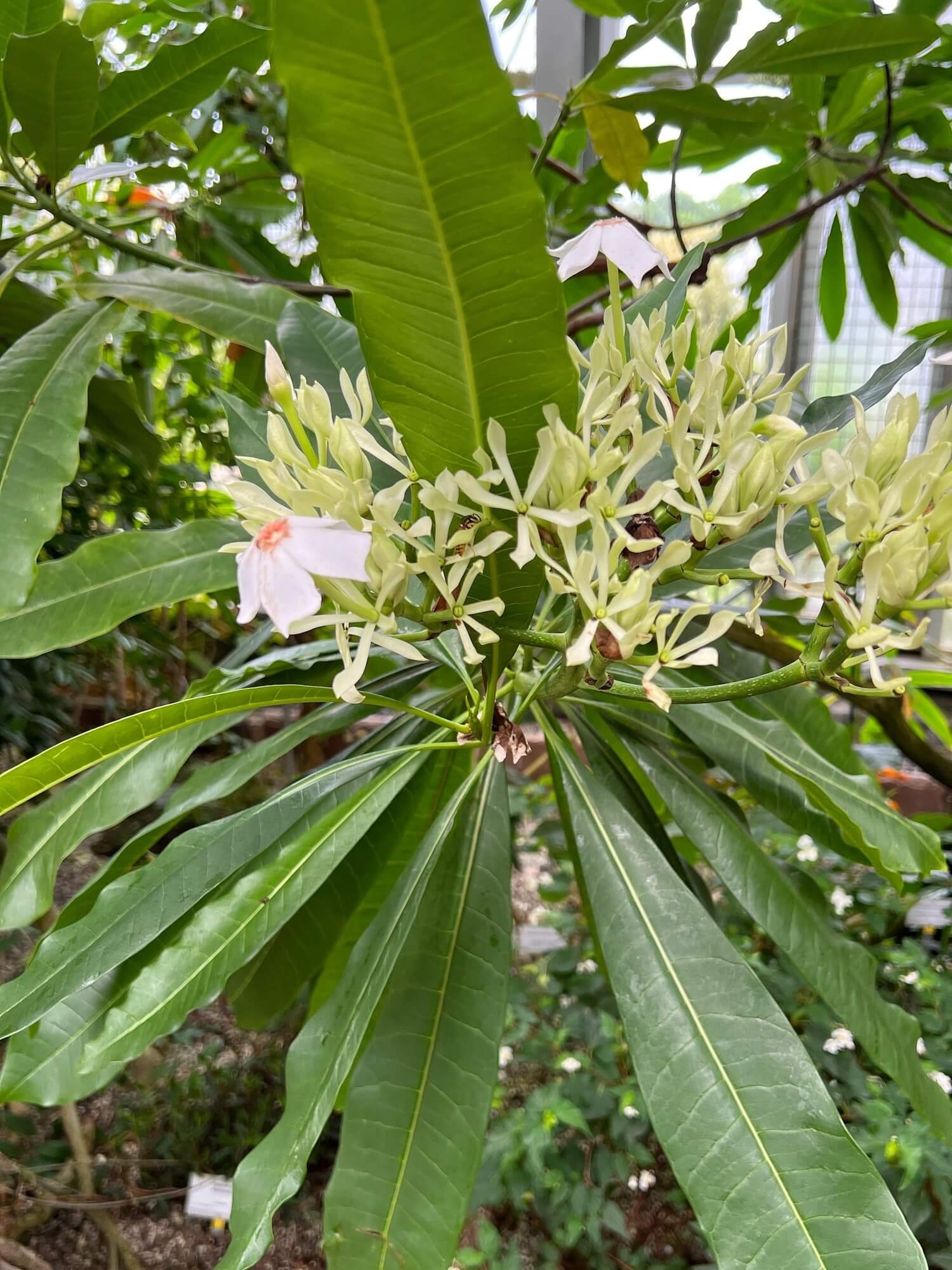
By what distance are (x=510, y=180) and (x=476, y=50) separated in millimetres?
44

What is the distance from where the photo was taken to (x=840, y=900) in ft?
4.35

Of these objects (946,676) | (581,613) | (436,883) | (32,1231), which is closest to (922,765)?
(946,676)

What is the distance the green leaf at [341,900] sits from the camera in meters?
0.71

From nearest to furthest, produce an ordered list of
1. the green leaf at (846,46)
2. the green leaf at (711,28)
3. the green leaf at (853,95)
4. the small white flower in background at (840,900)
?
the green leaf at (846,46) < the green leaf at (711,28) < the green leaf at (853,95) < the small white flower in background at (840,900)

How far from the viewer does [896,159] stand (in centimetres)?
105

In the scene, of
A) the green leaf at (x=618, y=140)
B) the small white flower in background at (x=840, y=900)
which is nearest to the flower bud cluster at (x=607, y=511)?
the green leaf at (x=618, y=140)

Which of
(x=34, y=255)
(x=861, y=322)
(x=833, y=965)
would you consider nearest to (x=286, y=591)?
(x=833, y=965)

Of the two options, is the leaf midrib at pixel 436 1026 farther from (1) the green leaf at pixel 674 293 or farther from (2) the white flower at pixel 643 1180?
(2) the white flower at pixel 643 1180

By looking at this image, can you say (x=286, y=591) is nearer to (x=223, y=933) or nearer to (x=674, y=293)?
(x=223, y=933)

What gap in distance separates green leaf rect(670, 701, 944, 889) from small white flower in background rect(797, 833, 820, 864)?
752 millimetres

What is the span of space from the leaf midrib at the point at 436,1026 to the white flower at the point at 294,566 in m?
0.38

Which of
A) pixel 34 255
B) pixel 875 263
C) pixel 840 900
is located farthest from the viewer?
pixel 840 900

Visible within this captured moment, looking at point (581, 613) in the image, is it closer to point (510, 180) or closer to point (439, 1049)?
point (510, 180)

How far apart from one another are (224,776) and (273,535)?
1.31 feet
